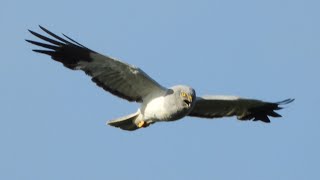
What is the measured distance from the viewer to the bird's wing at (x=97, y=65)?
2214cm

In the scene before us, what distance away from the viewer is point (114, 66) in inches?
874

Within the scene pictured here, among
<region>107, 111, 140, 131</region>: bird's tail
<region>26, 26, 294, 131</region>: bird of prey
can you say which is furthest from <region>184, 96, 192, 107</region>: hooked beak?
<region>107, 111, 140, 131</region>: bird's tail

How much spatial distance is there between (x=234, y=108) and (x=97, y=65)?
380 cm

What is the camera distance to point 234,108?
976 inches

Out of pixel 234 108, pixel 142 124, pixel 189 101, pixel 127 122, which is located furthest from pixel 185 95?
pixel 234 108

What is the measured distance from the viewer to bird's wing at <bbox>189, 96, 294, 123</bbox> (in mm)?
23922

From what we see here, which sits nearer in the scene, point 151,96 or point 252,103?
point 151,96

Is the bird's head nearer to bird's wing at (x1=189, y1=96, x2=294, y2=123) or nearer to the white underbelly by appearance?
the white underbelly

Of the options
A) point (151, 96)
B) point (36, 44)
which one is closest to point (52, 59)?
point (36, 44)

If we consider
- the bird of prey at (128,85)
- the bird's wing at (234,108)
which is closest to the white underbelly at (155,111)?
the bird of prey at (128,85)

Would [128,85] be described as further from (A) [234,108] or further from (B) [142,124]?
(A) [234,108]

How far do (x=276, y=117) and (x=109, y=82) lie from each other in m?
4.75

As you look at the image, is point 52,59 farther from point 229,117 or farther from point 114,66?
point 229,117

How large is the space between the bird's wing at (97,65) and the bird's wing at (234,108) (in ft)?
5.47
